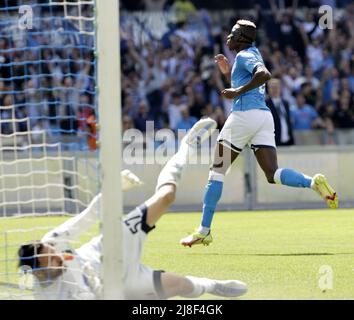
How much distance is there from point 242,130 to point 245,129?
0.03m

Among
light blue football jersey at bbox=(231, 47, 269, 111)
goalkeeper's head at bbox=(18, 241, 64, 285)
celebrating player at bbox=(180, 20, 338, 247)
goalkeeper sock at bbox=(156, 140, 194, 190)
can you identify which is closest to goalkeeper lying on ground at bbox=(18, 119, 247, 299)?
goalkeeper's head at bbox=(18, 241, 64, 285)

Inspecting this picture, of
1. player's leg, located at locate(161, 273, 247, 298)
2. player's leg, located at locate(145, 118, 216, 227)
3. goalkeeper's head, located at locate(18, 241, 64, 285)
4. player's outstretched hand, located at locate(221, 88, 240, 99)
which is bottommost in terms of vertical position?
player's leg, located at locate(161, 273, 247, 298)

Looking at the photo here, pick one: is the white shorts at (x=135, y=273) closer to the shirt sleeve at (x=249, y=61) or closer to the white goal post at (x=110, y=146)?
the white goal post at (x=110, y=146)

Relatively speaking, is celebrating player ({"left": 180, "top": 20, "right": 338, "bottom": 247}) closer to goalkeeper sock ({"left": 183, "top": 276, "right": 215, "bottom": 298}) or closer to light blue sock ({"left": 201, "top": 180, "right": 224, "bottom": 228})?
light blue sock ({"left": 201, "top": 180, "right": 224, "bottom": 228})

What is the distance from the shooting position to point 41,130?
1581 cm

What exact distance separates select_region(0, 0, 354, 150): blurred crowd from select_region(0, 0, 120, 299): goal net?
0.09 metres

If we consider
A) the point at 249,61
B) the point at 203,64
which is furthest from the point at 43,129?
the point at 249,61

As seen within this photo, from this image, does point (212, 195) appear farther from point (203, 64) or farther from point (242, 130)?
point (203, 64)

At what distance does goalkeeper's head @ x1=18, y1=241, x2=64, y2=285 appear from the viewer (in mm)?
7441

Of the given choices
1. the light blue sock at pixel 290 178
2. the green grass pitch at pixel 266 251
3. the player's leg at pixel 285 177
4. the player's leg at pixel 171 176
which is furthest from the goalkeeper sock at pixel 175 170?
the light blue sock at pixel 290 178

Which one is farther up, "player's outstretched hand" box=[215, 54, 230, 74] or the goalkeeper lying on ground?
"player's outstretched hand" box=[215, 54, 230, 74]

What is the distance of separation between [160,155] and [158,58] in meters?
5.68

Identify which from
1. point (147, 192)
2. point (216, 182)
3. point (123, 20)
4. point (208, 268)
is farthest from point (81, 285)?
point (123, 20)

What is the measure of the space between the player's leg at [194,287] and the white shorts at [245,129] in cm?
327
